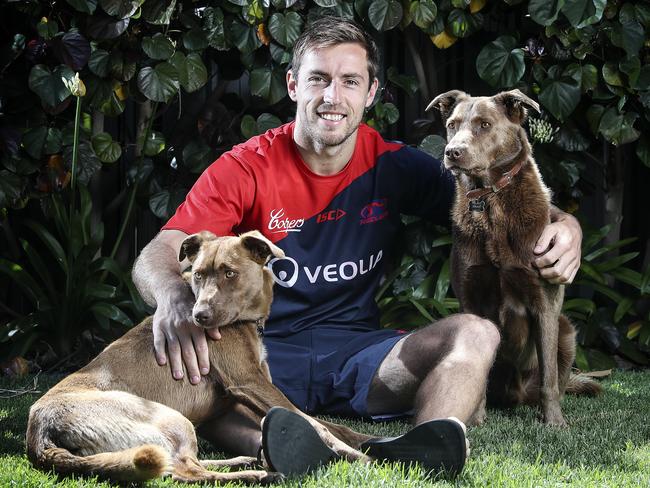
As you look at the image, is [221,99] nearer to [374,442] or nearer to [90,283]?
[90,283]

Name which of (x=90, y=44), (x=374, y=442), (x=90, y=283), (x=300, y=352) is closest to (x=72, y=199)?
(x=90, y=283)

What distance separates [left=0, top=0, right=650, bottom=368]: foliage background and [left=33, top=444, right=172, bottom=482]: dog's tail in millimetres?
2300

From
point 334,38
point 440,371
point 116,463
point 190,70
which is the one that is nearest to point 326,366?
point 440,371

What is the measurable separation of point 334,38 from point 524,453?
1.82 metres

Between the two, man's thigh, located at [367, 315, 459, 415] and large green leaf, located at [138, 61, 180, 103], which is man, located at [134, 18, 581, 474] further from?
large green leaf, located at [138, 61, 180, 103]

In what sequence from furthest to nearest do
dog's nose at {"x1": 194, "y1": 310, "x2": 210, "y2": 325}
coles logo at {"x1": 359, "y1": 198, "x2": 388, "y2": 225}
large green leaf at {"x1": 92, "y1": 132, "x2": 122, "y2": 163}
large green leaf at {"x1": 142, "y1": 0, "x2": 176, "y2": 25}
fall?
large green leaf at {"x1": 92, "y1": 132, "x2": 122, "y2": 163}, large green leaf at {"x1": 142, "y1": 0, "x2": 176, "y2": 25}, coles logo at {"x1": 359, "y1": 198, "x2": 388, "y2": 225}, dog's nose at {"x1": 194, "y1": 310, "x2": 210, "y2": 325}

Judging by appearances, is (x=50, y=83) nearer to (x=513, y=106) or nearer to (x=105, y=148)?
(x=105, y=148)

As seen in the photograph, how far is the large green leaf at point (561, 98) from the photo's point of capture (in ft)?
15.4

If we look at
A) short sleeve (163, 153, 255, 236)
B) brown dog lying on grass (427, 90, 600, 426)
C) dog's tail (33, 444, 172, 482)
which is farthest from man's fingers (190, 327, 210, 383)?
brown dog lying on grass (427, 90, 600, 426)

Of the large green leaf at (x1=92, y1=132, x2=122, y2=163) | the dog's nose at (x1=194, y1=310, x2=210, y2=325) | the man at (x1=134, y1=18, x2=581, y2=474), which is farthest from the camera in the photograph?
the large green leaf at (x1=92, y1=132, x2=122, y2=163)

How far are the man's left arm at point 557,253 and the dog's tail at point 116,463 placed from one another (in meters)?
1.70

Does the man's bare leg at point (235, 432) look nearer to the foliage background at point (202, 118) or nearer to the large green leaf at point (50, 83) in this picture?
the foliage background at point (202, 118)

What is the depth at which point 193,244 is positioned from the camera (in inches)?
117

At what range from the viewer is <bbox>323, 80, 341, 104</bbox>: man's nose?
336cm
